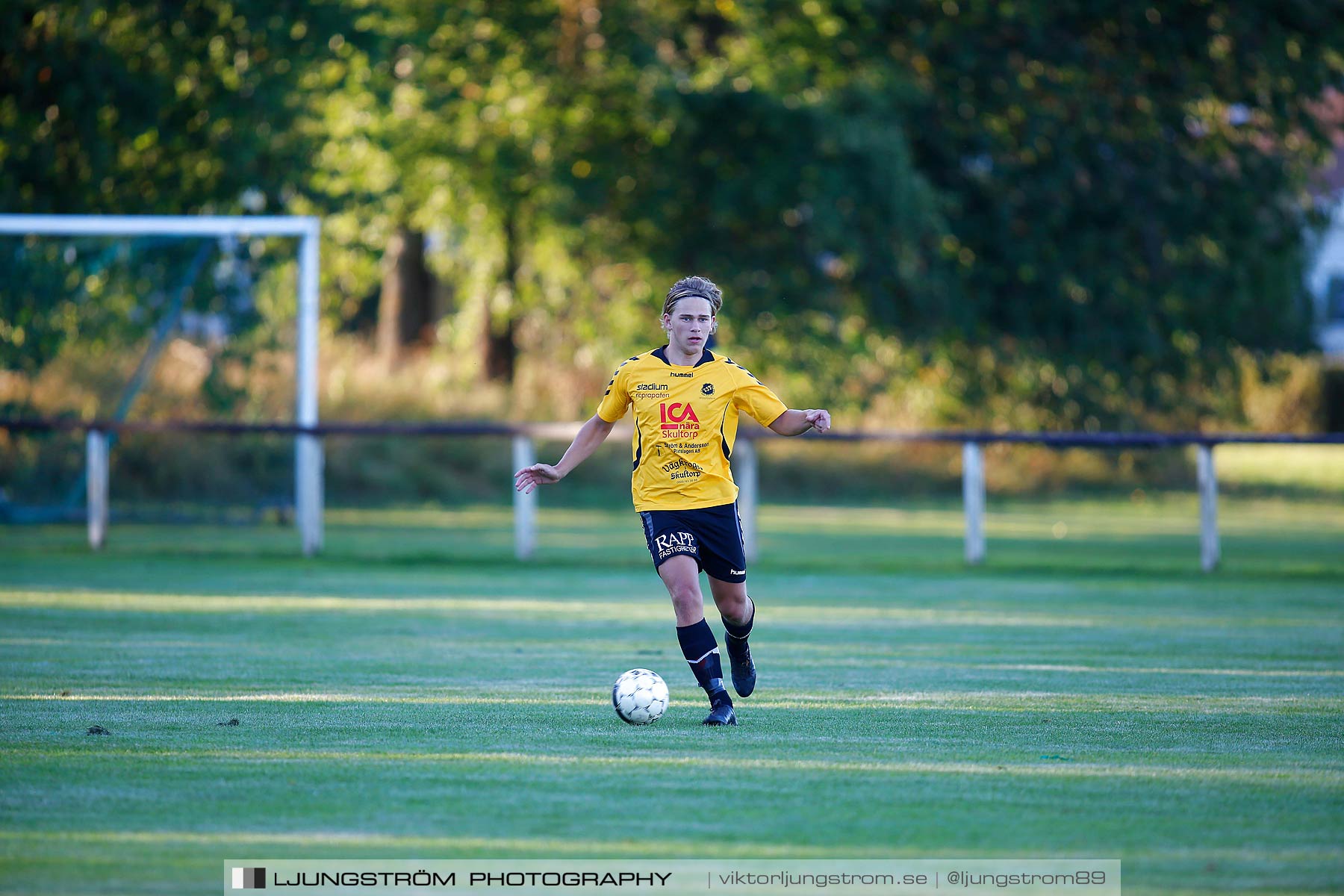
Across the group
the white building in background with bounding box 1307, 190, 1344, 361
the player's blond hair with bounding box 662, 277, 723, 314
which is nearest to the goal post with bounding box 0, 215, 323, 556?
the player's blond hair with bounding box 662, 277, 723, 314

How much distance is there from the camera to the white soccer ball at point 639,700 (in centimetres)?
708

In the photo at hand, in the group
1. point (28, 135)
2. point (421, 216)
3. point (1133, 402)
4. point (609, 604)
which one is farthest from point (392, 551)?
point (1133, 402)

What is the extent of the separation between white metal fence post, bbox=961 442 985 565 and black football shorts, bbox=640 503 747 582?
923 cm

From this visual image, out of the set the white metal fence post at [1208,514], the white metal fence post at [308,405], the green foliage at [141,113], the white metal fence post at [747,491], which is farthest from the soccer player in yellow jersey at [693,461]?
the green foliage at [141,113]

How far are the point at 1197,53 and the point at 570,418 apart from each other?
42.7ft

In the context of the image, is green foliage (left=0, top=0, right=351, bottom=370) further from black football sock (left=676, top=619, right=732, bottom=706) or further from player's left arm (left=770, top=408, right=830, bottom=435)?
black football sock (left=676, top=619, right=732, bottom=706)

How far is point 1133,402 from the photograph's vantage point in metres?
31.0

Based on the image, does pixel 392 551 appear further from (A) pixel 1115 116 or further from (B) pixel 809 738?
(A) pixel 1115 116

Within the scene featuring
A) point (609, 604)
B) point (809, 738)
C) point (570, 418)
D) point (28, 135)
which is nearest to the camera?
point (809, 738)

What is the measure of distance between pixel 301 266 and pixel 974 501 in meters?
7.77

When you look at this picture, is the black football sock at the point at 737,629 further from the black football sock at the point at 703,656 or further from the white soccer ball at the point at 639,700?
the white soccer ball at the point at 639,700

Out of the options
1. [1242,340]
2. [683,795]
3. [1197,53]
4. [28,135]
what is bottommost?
[683,795]

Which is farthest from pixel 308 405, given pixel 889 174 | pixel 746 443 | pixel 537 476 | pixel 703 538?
pixel 889 174

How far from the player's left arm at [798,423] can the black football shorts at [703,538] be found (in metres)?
0.51
